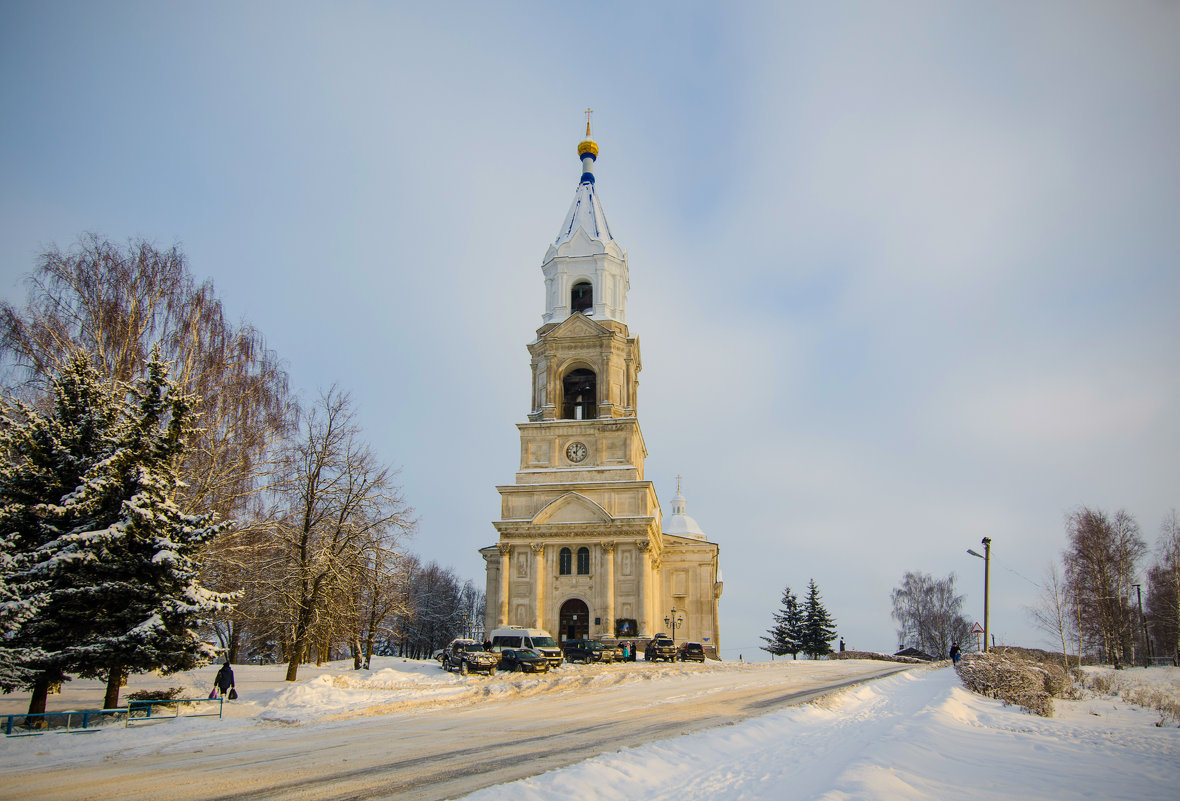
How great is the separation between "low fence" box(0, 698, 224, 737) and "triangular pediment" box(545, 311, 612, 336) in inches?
1386

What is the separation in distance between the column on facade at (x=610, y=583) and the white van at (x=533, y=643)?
1229 cm

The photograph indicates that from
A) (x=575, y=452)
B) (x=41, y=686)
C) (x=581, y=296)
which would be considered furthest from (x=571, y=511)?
(x=41, y=686)

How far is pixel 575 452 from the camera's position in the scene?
160 ft

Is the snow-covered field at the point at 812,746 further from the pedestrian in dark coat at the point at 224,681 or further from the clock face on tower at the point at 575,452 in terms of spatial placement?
the clock face on tower at the point at 575,452

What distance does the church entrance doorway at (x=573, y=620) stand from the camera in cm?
4562

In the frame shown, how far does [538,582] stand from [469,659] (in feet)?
57.2

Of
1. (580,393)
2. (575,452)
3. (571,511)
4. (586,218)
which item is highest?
(586,218)

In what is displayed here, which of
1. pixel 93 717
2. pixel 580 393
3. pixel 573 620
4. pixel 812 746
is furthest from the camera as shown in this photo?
pixel 580 393

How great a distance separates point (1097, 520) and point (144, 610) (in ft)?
165

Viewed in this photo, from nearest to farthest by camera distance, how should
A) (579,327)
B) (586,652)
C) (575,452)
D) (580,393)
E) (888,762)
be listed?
(888,762) < (586,652) < (575,452) < (579,327) < (580,393)

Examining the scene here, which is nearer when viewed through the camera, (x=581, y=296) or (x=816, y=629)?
(x=581, y=296)

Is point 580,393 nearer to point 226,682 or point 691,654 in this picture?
point 691,654

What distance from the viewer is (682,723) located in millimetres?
15719

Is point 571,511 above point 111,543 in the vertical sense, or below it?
above
